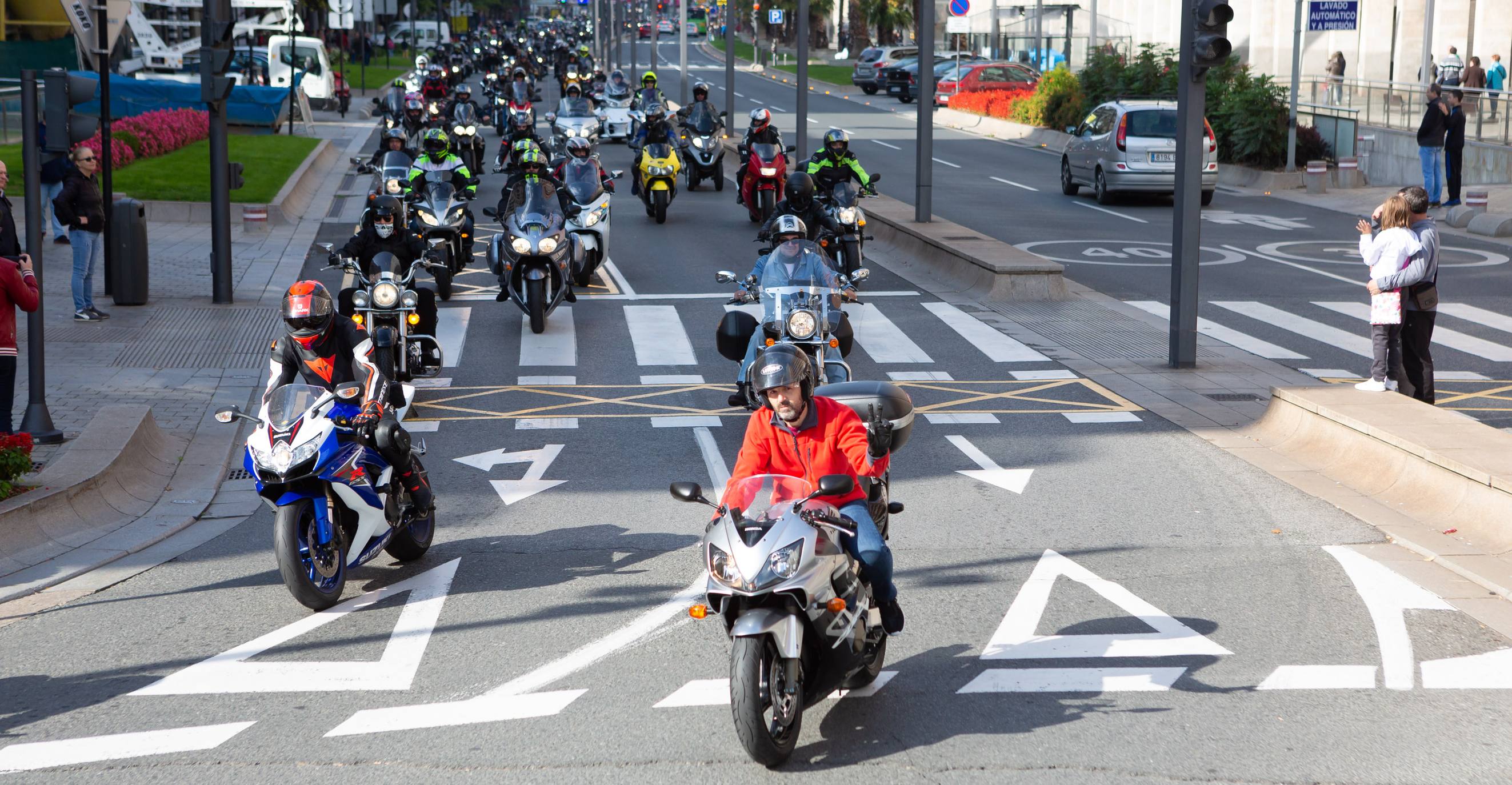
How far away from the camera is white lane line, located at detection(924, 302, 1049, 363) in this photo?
15.5 m

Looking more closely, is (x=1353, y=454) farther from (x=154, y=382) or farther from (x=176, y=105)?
(x=176, y=105)

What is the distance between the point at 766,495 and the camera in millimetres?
6180

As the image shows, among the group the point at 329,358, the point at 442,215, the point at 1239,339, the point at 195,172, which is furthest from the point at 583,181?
the point at 195,172

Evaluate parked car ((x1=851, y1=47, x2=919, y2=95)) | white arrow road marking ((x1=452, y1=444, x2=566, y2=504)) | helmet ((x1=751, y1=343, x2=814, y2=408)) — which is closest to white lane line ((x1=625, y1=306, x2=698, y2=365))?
white arrow road marking ((x1=452, y1=444, x2=566, y2=504))

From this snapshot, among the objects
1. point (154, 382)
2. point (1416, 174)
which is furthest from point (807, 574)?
point (1416, 174)

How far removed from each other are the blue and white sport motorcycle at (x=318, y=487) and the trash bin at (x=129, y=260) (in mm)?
10485

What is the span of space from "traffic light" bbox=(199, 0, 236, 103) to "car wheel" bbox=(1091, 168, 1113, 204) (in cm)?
1667

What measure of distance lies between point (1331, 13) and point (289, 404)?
2878 centimetres

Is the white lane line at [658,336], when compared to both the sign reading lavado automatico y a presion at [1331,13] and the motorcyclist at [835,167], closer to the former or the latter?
the motorcyclist at [835,167]

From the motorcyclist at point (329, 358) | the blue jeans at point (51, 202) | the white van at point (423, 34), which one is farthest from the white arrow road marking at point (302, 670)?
the white van at point (423, 34)

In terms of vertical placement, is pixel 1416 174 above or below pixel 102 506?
above

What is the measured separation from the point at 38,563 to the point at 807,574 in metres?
5.08

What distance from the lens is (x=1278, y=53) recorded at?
5272 centimetres

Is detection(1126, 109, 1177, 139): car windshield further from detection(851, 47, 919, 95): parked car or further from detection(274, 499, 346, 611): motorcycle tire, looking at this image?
detection(851, 47, 919, 95): parked car
